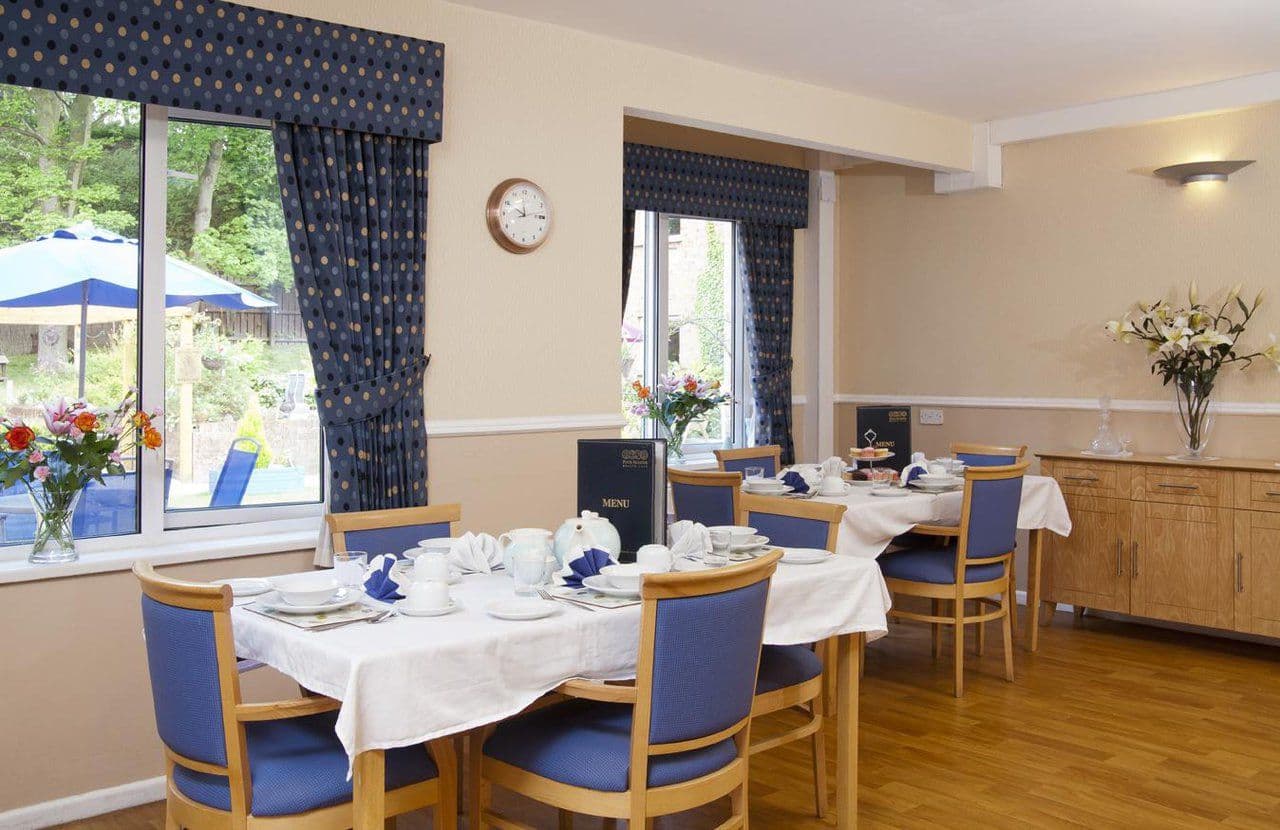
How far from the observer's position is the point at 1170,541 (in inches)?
227

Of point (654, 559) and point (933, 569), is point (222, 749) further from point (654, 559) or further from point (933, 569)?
point (933, 569)

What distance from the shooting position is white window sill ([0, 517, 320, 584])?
3588 millimetres

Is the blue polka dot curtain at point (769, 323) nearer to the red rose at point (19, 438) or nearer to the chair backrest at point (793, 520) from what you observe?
the chair backrest at point (793, 520)

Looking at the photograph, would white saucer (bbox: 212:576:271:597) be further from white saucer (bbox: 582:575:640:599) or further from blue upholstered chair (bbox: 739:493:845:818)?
blue upholstered chair (bbox: 739:493:845:818)

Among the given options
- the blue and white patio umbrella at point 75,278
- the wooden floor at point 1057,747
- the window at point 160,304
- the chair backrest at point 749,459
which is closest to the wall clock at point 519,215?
the window at point 160,304

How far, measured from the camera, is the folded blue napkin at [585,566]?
2.91 metres

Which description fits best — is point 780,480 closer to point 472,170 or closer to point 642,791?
point 472,170

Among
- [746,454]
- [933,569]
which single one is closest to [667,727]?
[933,569]

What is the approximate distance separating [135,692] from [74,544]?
0.53 meters

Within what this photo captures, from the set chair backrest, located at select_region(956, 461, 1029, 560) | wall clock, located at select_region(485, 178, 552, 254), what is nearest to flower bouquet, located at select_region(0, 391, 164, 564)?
wall clock, located at select_region(485, 178, 552, 254)

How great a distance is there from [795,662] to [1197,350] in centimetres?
364

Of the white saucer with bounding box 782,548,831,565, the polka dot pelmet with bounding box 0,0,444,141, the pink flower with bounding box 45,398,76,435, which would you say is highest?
the polka dot pelmet with bounding box 0,0,444,141

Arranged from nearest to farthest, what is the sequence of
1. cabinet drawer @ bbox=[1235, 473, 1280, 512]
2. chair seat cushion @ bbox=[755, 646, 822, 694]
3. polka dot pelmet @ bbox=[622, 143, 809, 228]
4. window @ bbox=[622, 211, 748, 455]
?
chair seat cushion @ bbox=[755, 646, 822, 694] → cabinet drawer @ bbox=[1235, 473, 1280, 512] → polka dot pelmet @ bbox=[622, 143, 809, 228] → window @ bbox=[622, 211, 748, 455]

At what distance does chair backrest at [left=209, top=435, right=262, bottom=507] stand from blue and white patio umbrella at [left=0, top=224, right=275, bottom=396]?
1.91ft
